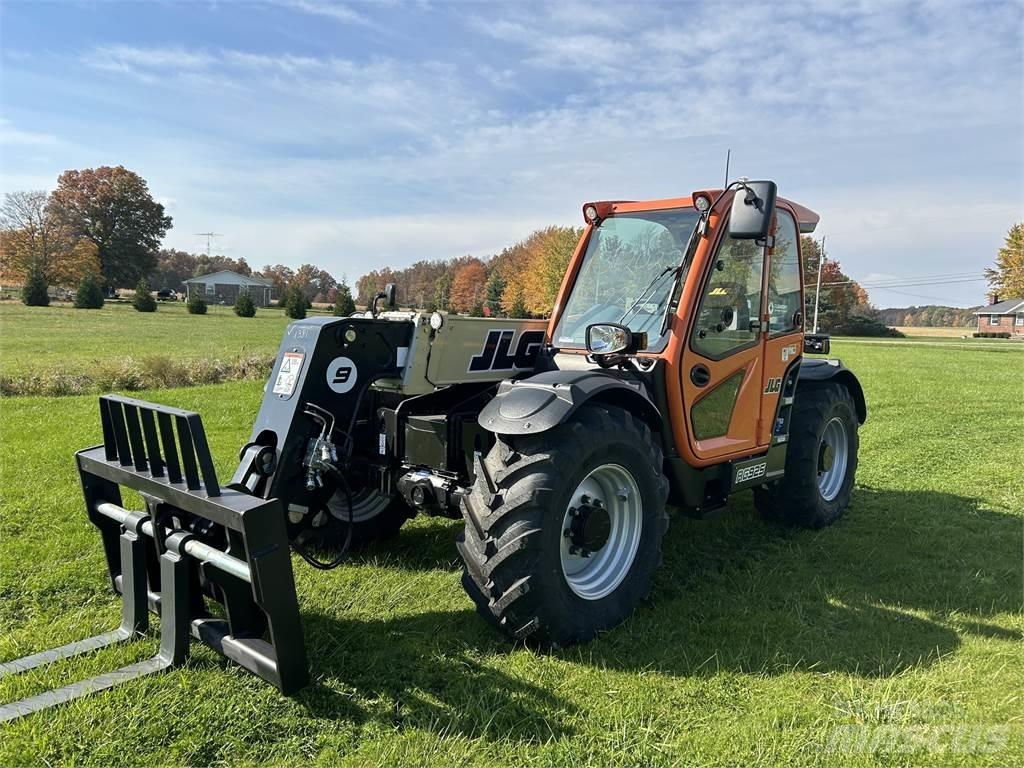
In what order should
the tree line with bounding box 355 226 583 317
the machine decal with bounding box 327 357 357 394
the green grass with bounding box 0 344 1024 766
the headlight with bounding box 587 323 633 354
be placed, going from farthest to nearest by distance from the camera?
the tree line with bounding box 355 226 583 317 → the headlight with bounding box 587 323 633 354 → the machine decal with bounding box 327 357 357 394 → the green grass with bounding box 0 344 1024 766

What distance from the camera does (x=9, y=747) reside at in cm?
255

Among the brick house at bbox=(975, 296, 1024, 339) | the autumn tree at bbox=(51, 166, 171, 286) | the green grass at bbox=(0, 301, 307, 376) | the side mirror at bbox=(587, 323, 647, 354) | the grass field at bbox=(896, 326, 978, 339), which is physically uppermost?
the autumn tree at bbox=(51, 166, 171, 286)

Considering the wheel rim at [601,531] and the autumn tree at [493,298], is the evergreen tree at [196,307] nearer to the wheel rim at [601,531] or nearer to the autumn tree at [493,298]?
the autumn tree at [493,298]

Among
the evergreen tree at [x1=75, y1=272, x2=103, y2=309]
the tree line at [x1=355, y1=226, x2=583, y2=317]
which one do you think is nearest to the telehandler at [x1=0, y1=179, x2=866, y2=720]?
the tree line at [x1=355, y1=226, x2=583, y2=317]

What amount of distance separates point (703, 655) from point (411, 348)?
2267 mm

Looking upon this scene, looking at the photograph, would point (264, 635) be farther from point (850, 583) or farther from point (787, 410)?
point (787, 410)

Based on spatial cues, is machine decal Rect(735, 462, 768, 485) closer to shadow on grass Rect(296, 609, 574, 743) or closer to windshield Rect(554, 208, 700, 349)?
windshield Rect(554, 208, 700, 349)

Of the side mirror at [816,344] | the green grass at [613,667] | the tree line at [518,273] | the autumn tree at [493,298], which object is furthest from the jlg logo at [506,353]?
the tree line at [518,273]

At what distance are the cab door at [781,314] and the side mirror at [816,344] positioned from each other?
0.63m

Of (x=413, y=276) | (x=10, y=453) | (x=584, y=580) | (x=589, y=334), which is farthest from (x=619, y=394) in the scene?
(x=413, y=276)

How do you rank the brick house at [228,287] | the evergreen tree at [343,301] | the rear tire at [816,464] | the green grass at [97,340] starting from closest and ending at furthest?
the rear tire at [816,464]
the green grass at [97,340]
the evergreen tree at [343,301]
the brick house at [228,287]

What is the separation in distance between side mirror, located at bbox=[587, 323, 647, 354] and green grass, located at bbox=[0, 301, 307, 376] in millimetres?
11720

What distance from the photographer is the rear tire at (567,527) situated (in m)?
3.18

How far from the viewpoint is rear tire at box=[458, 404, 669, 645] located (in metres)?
3.18
